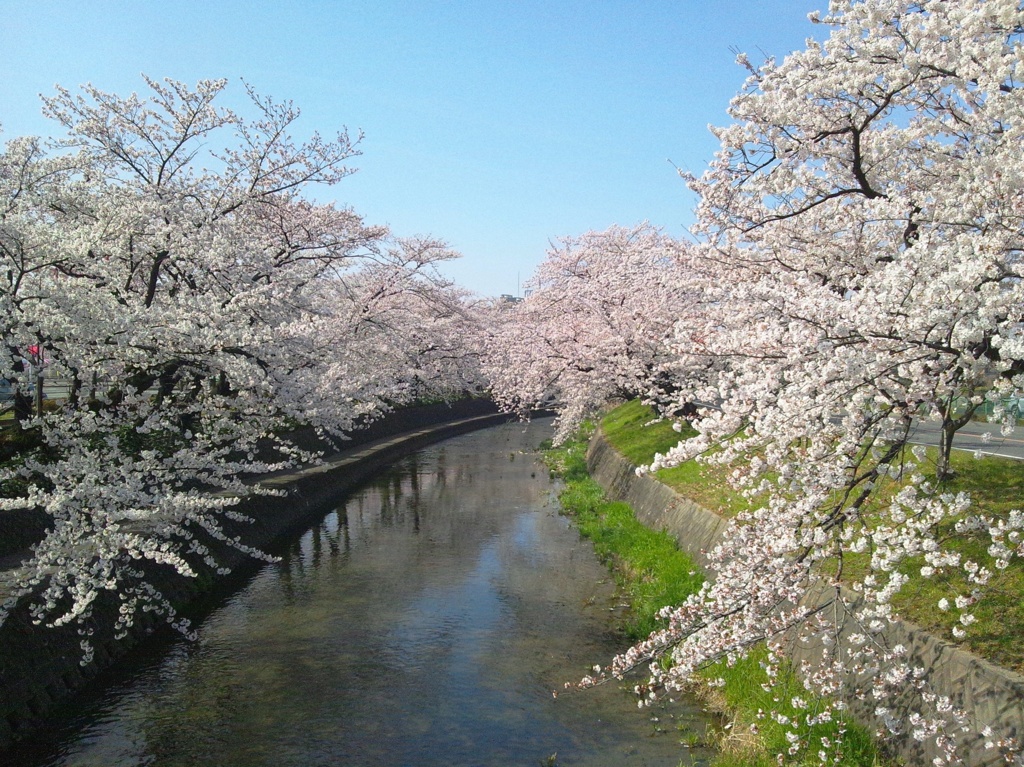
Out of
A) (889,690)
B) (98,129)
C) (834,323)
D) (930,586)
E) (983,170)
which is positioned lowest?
(889,690)

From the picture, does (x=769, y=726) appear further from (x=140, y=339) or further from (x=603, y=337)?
(x=603, y=337)

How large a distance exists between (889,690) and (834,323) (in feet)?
10.7

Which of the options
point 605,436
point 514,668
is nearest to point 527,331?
point 605,436

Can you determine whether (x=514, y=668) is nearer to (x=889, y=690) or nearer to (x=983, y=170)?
(x=889, y=690)

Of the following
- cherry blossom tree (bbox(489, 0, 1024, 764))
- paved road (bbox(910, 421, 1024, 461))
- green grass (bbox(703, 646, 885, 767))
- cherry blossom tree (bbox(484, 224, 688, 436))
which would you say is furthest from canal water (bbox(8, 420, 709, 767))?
paved road (bbox(910, 421, 1024, 461))

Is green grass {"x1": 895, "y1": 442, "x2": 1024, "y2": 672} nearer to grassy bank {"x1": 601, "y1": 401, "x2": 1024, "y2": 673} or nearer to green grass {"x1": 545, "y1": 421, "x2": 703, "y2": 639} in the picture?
grassy bank {"x1": 601, "y1": 401, "x2": 1024, "y2": 673}

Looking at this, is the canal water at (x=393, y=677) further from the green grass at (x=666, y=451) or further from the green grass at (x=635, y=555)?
the green grass at (x=666, y=451)

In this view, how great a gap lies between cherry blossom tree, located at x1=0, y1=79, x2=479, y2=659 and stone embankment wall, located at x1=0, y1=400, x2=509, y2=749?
30cm

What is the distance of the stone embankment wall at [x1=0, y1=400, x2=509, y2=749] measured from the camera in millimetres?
8609

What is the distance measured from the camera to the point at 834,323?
227 inches

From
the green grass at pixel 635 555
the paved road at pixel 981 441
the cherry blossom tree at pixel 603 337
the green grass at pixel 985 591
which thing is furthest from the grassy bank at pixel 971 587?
the cherry blossom tree at pixel 603 337

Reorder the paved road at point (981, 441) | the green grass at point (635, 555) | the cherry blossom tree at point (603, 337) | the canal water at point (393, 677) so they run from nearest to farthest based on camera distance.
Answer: the canal water at point (393, 677)
the green grass at point (635, 555)
the paved road at point (981, 441)
the cherry blossom tree at point (603, 337)

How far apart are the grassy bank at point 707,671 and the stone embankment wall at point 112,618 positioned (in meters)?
6.63

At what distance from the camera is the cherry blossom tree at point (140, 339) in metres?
9.35
